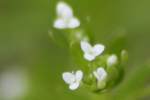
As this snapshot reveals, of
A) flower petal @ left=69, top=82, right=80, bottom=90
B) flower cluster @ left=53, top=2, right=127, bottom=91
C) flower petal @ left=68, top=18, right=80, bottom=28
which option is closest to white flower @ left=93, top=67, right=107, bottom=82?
flower cluster @ left=53, top=2, right=127, bottom=91

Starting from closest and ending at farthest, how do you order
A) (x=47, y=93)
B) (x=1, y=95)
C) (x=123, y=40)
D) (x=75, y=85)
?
(x=75, y=85), (x=123, y=40), (x=47, y=93), (x=1, y=95)

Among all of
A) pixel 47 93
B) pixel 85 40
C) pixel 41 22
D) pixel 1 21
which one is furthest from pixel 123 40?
pixel 1 21

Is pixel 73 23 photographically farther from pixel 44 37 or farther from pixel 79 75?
pixel 44 37

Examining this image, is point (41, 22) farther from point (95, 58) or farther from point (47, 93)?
point (95, 58)

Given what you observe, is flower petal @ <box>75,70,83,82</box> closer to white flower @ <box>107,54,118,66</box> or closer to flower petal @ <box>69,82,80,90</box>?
flower petal @ <box>69,82,80,90</box>

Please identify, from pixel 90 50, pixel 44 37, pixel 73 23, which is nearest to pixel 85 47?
pixel 90 50

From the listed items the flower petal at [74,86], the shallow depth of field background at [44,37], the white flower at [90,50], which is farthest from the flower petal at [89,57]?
the shallow depth of field background at [44,37]
